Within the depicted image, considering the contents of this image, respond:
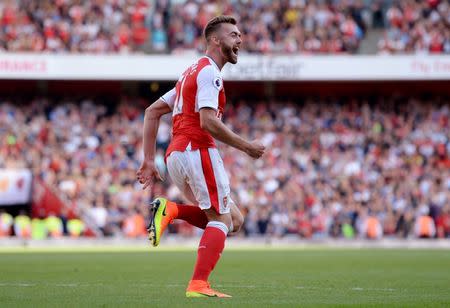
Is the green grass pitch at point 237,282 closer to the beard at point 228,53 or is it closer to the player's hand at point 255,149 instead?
the player's hand at point 255,149

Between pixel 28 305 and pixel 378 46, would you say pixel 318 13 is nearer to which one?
pixel 378 46

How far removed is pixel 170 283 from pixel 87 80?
82.8 ft

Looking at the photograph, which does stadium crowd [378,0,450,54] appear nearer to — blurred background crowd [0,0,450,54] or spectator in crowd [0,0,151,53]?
blurred background crowd [0,0,450,54]

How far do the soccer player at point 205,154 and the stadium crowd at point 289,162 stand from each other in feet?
65.3

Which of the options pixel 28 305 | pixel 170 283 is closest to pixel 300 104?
pixel 170 283

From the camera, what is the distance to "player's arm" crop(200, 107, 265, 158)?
8414mm

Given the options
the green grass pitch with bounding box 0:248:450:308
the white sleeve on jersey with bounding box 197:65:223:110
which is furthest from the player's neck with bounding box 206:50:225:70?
the green grass pitch with bounding box 0:248:450:308

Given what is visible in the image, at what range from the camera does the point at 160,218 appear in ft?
29.5

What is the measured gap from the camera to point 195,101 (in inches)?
352

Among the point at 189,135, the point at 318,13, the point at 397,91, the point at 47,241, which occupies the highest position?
the point at 318,13

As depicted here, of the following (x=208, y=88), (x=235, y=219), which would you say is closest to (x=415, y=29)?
(x=235, y=219)

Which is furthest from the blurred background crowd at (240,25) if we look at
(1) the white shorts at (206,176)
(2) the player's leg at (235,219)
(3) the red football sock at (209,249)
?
(3) the red football sock at (209,249)

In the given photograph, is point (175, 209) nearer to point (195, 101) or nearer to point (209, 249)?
point (209, 249)

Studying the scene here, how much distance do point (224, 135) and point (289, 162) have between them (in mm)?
23976
